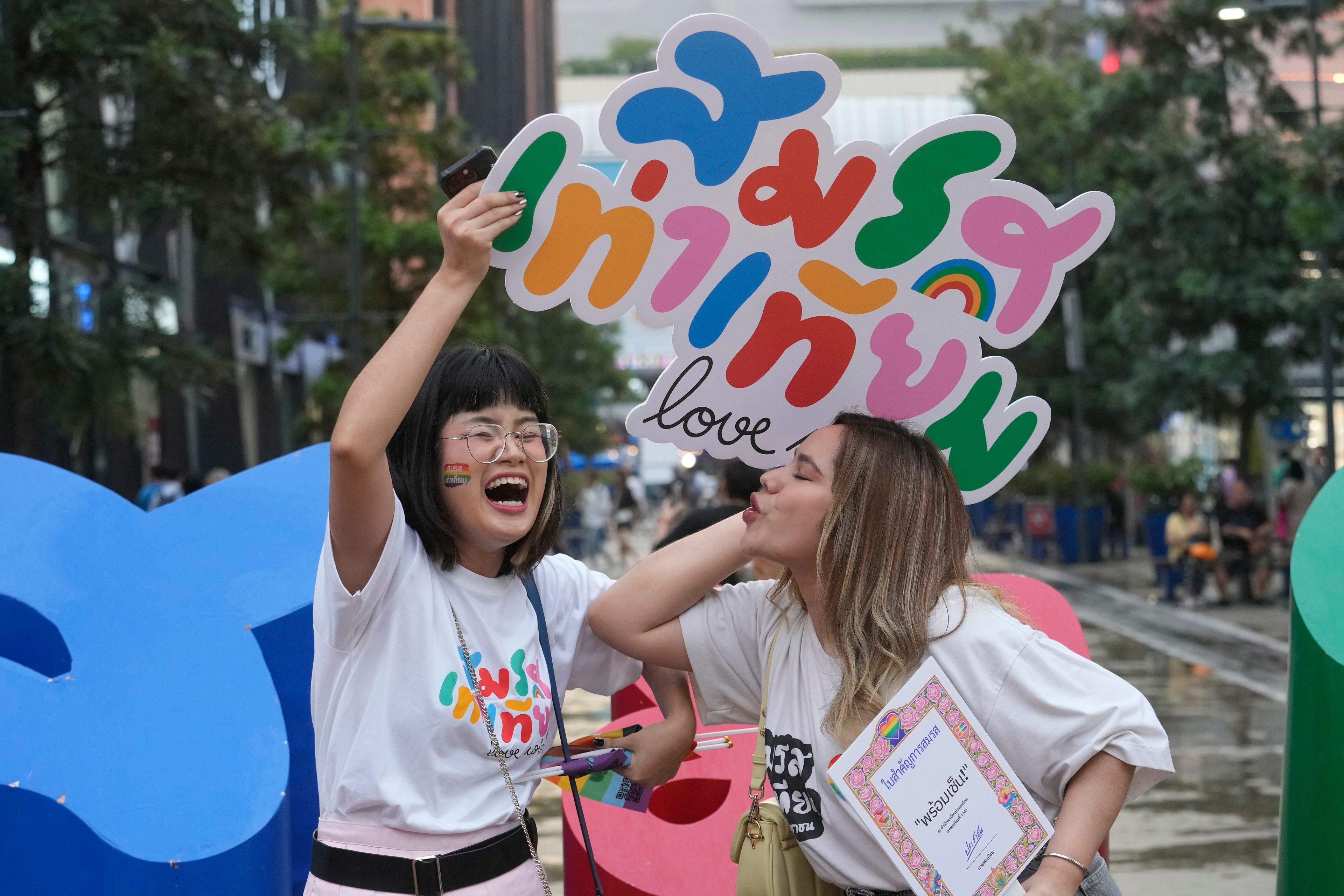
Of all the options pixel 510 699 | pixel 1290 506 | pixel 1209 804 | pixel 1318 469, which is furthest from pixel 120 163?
pixel 1318 469

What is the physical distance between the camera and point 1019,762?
2430 millimetres

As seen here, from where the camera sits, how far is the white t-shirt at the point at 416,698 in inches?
95.1

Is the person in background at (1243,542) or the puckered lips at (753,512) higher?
the puckered lips at (753,512)

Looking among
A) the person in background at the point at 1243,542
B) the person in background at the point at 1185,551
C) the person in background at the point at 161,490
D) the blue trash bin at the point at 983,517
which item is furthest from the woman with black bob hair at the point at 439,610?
the blue trash bin at the point at 983,517

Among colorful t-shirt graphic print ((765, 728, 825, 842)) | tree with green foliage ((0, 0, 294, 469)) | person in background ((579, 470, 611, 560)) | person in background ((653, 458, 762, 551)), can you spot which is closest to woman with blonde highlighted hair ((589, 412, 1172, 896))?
colorful t-shirt graphic print ((765, 728, 825, 842))

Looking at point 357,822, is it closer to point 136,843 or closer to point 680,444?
point 136,843

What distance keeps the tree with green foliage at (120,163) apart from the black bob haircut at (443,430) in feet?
25.9

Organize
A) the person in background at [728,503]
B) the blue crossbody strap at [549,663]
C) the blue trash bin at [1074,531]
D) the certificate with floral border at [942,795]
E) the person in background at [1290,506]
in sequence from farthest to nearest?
the blue trash bin at [1074,531] < the person in background at [1290,506] < the person in background at [728,503] < the blue crossbody strap at [549,663] < the certificate with floral border at [942,795]

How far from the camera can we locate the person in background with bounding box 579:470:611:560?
26078mm

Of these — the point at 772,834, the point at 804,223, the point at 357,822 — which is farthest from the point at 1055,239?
the point at 357,822

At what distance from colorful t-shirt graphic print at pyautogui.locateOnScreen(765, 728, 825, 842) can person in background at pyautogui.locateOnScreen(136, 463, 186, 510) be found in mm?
10840

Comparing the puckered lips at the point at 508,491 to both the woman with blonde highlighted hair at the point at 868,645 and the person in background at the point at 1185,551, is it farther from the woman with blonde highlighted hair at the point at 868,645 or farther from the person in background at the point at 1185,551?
the person in background at the point at 1185,551

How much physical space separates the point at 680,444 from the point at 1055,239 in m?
0.88

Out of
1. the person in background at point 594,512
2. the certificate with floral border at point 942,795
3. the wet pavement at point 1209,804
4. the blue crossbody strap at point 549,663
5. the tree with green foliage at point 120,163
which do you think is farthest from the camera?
the person in background at point 594,512
